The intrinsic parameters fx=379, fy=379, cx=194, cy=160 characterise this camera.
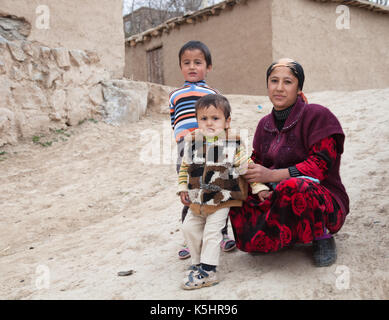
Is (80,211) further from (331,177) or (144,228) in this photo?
(331,177)

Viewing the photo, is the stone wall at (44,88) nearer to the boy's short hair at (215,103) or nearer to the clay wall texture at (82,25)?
the clay wall texture at (82,25)

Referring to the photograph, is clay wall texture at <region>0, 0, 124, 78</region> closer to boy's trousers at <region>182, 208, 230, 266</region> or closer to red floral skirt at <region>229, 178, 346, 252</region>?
boy's trousers at <region>182, 208, 230, 266</region>

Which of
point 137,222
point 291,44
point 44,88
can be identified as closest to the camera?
point 137,222

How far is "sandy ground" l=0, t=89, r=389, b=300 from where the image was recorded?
6.35 feet

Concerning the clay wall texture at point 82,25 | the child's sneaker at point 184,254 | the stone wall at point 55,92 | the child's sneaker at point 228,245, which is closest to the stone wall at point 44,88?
the stone wall at point 55,92

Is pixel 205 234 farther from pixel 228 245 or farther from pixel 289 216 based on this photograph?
pixel 228 245

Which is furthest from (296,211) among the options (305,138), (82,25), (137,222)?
(82,25)

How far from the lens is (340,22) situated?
390 inches

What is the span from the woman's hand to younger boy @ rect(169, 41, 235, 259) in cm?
59

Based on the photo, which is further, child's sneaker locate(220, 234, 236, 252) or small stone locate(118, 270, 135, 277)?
child's sneaker locate(220, 234, 236, 252)

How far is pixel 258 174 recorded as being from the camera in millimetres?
2010

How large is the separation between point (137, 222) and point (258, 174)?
2050 mm

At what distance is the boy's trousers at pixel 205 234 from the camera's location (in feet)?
6.47

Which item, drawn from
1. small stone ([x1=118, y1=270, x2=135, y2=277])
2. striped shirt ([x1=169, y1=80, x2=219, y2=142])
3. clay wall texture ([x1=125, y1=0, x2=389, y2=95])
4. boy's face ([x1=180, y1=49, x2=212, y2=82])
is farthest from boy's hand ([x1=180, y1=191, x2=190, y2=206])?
clay wall texture ([x1=125, y1=0, x2=389, y2=95])
